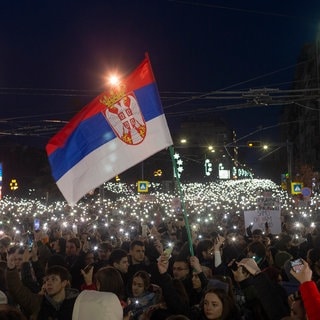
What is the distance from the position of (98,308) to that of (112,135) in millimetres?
3466

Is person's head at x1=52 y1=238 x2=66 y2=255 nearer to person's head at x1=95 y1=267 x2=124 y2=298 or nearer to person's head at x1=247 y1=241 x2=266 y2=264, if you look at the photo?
person's head at x1=247 y1=241 x2=266 y2=264

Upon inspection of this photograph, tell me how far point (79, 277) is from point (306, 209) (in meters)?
20.5

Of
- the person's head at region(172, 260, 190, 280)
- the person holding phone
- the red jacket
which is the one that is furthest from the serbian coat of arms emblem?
the red jacket

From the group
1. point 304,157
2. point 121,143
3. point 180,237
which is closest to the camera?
point 121,143

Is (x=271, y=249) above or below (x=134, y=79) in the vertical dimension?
below

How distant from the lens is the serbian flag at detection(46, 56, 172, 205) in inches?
281

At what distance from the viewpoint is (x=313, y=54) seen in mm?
66062

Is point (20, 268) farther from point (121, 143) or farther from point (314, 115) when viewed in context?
point (314, 115)

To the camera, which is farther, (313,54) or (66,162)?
(313,54)

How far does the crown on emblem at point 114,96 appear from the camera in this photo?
7375 millimetres

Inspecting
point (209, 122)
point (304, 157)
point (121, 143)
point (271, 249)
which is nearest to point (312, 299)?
point (121, 143)

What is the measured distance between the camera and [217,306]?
4805 millimetres

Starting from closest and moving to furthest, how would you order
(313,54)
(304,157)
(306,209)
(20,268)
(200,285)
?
(200,285) < (20,268) < (306,209) < (313,54) < (304,157)

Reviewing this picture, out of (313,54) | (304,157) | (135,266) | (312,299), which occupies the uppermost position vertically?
(313,54)
